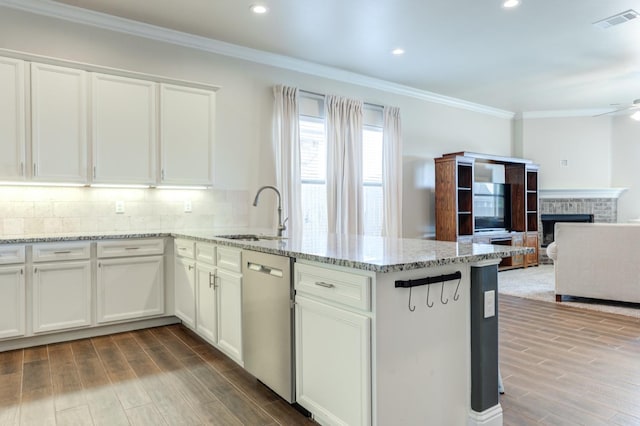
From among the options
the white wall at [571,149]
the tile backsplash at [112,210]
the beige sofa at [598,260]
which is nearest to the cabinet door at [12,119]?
the tile backsplash at [112,210]

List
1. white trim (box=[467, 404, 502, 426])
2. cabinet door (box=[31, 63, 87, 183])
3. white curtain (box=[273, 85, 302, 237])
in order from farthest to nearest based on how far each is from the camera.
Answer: white curtain (box=[273, 85, 302, 237])
cabinet door (box=[31, 63, 87, 183])
white trim (box=[467, 404, 502, 426])

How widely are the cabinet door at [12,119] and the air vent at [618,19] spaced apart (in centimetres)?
525

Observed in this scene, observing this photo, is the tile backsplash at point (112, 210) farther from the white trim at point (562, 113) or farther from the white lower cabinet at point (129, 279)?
the white trim at point (562, 113)

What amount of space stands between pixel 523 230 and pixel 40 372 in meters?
7.19

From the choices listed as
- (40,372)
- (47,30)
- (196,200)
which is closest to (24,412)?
(40,372)

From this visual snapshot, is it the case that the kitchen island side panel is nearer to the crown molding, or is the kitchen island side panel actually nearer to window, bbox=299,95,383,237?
window, bbox=299,95,383,237

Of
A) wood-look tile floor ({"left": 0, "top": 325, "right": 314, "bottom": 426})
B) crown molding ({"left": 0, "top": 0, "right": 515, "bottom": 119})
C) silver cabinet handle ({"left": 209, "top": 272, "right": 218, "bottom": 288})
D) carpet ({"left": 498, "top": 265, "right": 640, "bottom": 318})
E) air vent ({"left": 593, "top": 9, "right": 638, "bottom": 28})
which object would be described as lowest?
wood-look tile floor ({"left": 0, "top": 325, "right": 314, "bottom": 426})

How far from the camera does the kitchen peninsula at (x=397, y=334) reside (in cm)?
171

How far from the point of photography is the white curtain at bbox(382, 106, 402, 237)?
19.2 ft

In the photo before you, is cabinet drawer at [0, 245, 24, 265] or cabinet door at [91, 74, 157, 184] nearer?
cabinet drawer at [0, 245, 24, 265]

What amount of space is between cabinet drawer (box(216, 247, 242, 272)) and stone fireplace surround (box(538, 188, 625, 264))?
6.96m

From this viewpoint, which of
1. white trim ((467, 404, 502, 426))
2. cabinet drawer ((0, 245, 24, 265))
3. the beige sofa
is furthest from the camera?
the beige sofa

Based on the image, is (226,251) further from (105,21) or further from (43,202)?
(105,21)

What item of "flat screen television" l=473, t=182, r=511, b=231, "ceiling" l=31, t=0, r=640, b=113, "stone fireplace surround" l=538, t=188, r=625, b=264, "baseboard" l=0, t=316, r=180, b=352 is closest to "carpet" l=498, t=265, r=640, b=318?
"flat screen television" l=473, t=182, r=511, b=231
